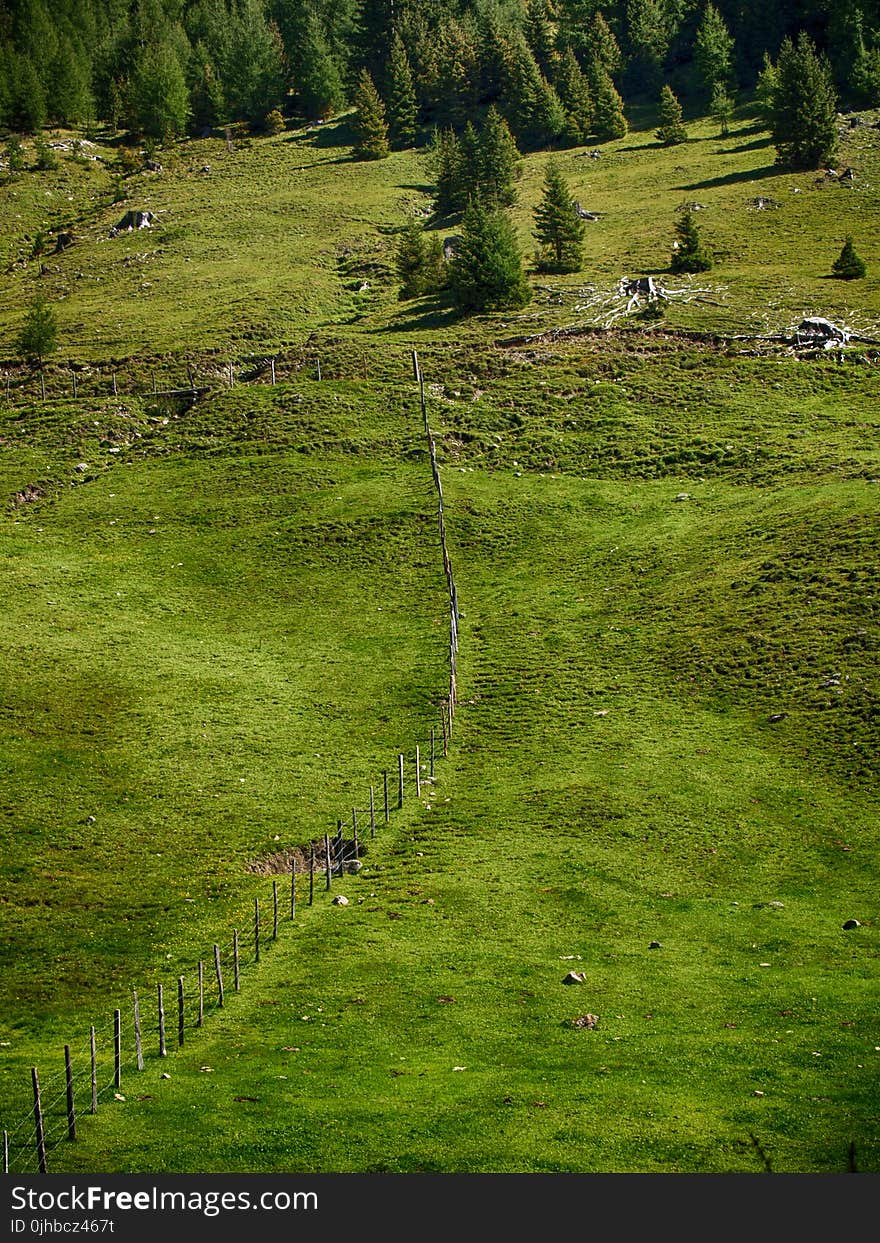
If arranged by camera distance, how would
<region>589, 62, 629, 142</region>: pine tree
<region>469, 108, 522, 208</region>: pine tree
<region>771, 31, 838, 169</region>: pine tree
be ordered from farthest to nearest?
<region>589, 62, 629, 142</region>: pine tree
<region>469, 108, 522, 208</region>: pine tree
<region>771, 31, 838, 169</region>: pine tree

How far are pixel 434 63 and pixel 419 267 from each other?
74416 millimetres

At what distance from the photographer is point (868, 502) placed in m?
57.2

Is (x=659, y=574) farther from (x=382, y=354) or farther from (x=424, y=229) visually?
(x=424, y=229)

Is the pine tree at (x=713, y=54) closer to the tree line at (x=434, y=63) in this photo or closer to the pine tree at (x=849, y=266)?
the tree line at (x=434, y=63)

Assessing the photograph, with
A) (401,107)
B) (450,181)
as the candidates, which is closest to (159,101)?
(401,107)

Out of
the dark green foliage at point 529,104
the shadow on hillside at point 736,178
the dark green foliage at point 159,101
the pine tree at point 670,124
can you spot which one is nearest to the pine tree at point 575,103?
the dark green foliage at point 529,104

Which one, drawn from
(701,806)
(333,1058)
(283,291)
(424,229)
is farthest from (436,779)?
(424,229)

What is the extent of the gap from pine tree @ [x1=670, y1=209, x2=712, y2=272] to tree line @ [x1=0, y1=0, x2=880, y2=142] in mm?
54118

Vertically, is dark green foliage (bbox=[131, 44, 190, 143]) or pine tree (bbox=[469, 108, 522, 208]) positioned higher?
dark green foliage (bbox=[131, 44, 190, 143])

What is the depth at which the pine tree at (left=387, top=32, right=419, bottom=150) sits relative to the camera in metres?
162

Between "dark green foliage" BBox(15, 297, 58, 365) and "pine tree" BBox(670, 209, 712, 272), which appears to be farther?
"pine tree" BBox(670, 209, 712, 272)

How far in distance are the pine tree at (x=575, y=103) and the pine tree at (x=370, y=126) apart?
2424 centimetres

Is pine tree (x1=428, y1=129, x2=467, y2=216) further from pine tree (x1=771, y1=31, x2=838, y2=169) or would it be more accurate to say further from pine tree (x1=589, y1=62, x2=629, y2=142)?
pine tree (x1=771, y1=31, x2=838, y2=169)

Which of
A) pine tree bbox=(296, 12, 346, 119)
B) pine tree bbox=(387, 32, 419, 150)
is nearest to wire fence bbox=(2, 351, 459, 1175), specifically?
pine tree bbox=(387, 32, 419, 150)
